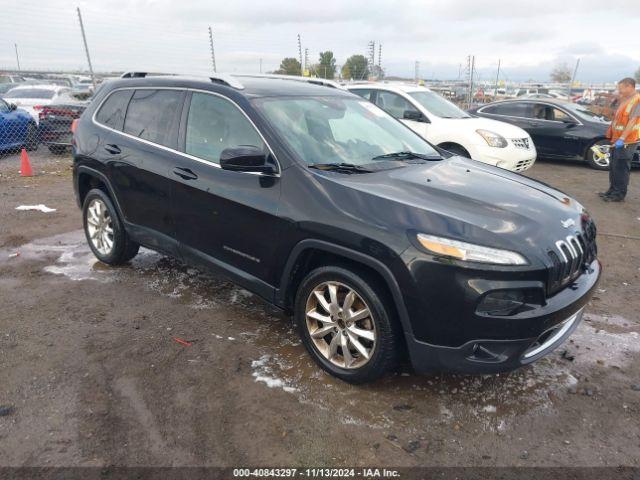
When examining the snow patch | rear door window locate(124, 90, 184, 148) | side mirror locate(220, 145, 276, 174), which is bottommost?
the snow patch

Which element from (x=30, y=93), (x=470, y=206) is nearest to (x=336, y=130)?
(x=470, y=206)

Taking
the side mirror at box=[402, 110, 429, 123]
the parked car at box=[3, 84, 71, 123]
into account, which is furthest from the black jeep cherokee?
the parked car at box=[3, 84, 71, 123]

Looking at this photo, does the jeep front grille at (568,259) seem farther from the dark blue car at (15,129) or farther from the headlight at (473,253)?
the dark blue car at (15,129)

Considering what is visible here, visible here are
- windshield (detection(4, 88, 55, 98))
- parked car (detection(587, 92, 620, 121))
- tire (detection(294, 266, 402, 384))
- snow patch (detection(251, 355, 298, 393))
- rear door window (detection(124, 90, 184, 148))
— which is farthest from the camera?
windshield (detection(4, 88, 55, 98))

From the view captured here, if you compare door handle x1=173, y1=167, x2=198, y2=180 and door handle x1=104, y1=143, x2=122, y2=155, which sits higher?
door handle x1=104, y1=143, x2=122, y2=155

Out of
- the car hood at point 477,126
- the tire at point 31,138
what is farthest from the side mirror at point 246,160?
the tire at point 31,138

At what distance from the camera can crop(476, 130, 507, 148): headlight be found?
26.3 ft

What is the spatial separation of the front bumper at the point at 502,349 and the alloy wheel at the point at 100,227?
3321 millimetres

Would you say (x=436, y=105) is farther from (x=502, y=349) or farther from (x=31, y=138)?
(x=31, y=138)

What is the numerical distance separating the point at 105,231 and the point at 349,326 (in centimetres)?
300

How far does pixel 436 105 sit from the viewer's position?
29.6 ft

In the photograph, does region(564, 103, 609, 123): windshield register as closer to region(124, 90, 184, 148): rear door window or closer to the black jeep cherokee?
the black jeep cherokee

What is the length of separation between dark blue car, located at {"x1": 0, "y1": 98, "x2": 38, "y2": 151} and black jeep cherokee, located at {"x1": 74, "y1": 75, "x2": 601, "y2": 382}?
803 cm

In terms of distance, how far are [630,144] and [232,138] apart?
659 cm
